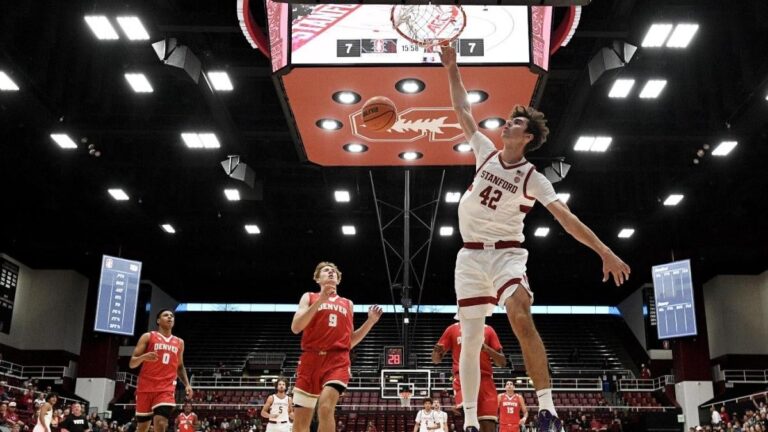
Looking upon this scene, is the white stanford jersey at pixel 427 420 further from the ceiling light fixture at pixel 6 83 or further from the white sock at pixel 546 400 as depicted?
the ceiling light fixture at pixel 6 83

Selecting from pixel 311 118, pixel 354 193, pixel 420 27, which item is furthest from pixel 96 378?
pixel 420 27

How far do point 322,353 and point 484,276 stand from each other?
9.46 feet

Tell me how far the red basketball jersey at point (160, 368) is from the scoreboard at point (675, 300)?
21485mm

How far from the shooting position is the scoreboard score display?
23109 millimetres

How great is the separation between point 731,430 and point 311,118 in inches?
603

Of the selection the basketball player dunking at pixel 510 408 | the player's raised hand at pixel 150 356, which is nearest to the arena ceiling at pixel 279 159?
the basketball player dunking at pixel 510 408

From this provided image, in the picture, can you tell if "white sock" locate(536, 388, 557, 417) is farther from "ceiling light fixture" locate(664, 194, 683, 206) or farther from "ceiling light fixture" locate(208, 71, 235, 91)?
"ceiling light fixture" locate(664, 194, 683, 206)

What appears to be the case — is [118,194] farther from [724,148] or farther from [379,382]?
[724,148]

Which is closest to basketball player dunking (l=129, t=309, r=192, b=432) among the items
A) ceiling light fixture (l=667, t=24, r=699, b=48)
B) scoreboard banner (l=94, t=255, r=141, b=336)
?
ceiling light fixture (l=667, t=24, r=699, b=48)

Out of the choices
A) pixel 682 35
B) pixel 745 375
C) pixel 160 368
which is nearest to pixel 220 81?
pixel 160 368

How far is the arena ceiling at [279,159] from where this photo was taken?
1559 cm

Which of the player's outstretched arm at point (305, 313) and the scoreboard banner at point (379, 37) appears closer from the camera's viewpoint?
the player's outstretched arm at point (305, 313)

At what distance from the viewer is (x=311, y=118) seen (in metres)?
12.9

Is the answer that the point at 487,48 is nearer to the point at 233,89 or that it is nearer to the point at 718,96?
the point at 233,89
